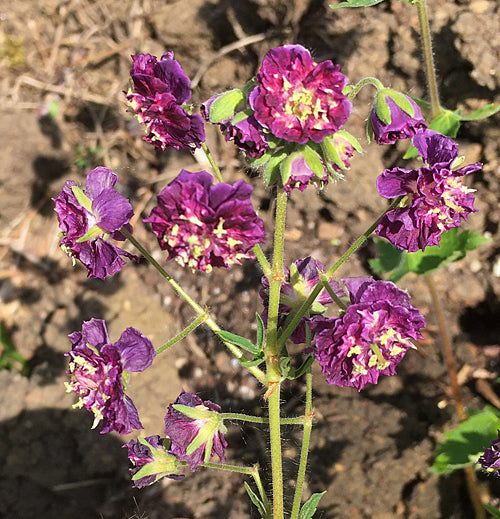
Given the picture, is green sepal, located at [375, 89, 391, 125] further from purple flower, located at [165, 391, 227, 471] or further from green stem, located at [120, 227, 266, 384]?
purple flower, located at [165, 391, 227, 471]

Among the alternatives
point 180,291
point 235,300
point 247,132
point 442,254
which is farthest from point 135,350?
point 235,300

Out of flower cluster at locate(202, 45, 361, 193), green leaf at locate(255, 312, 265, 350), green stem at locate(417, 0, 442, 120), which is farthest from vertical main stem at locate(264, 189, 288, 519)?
green stem at locate(417, 0, 442, 120)

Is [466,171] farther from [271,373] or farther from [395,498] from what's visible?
[395,498]

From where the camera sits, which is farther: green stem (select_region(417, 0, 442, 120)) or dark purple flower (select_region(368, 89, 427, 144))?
green stem (select_region(417, 0, 442, 120))

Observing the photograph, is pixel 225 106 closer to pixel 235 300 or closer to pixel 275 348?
pixel 275 348

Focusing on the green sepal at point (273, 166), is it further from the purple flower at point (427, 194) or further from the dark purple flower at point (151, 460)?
the dark purple flower at point (151, 460)
